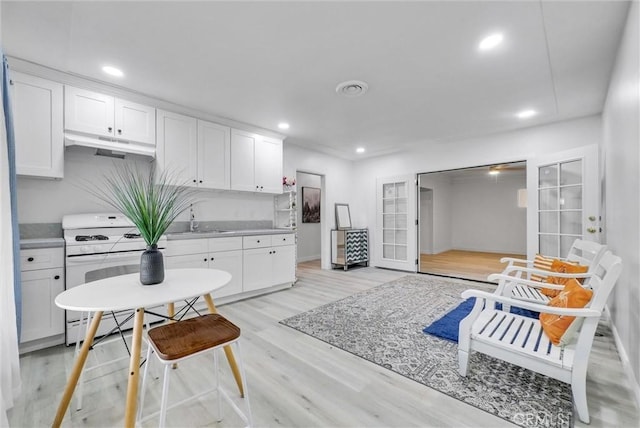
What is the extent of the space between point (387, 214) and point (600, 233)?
10.7ft

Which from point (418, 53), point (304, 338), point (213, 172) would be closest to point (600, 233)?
point (418, 53)

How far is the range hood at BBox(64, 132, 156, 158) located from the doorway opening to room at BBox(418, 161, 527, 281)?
6182 millimetres

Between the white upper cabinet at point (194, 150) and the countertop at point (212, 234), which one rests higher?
the white upper cabinet at point (194, 150)

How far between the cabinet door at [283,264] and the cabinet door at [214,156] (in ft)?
3.92

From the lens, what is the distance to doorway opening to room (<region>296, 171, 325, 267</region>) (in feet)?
23.1

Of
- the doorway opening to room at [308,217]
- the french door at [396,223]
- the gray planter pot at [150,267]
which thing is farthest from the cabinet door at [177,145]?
the french door at [396,223]

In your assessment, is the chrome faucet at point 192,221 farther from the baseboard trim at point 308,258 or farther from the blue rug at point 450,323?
the baseboard trim at point 308,258

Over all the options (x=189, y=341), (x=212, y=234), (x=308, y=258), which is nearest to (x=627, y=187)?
(x=189, y=341)

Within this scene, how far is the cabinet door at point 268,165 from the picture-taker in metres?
4.17

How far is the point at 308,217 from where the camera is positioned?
723 centimetres

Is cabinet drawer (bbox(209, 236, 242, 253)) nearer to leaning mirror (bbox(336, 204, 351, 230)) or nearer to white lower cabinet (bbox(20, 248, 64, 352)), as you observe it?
white lower cabinet (bbox(20, 248, 64, 352))

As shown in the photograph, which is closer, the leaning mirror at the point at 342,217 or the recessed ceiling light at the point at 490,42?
the recessed ceiling light at the point at 490,42

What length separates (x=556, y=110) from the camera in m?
3.51

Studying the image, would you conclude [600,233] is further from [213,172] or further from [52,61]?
[52,61]
